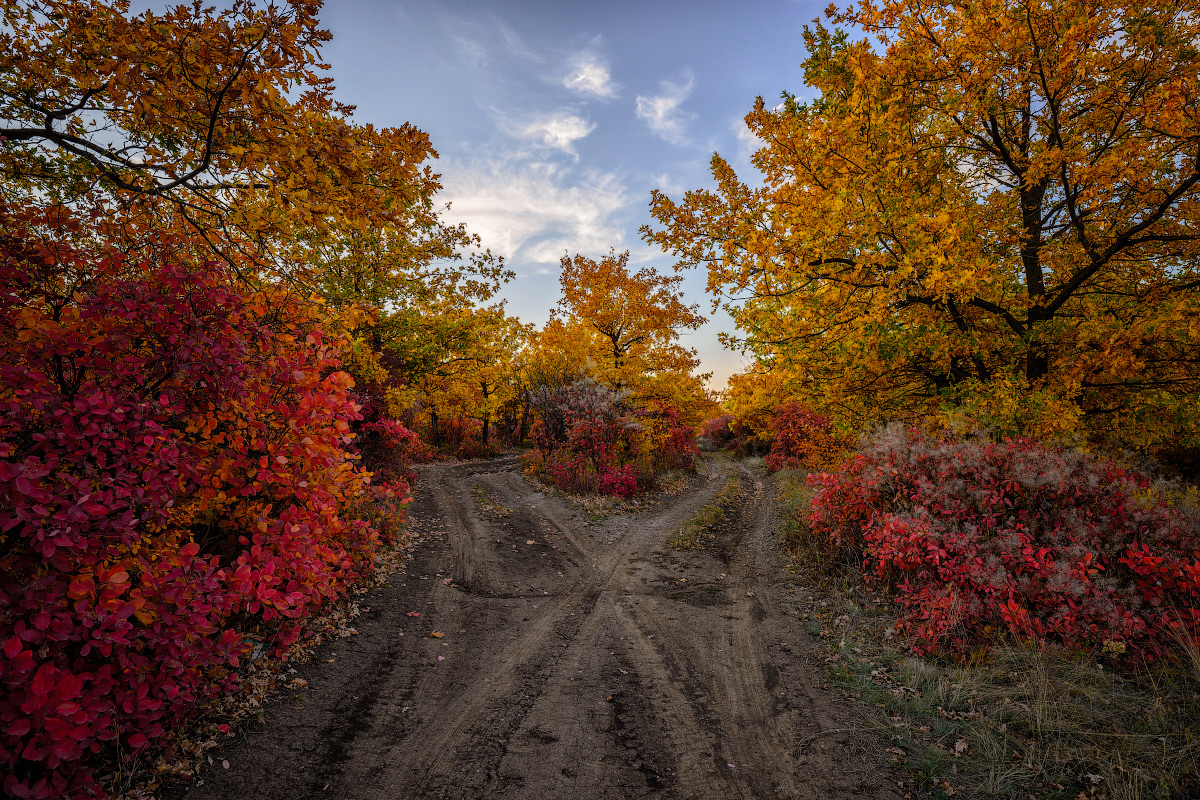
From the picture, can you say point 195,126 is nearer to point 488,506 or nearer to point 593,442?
point 488,506

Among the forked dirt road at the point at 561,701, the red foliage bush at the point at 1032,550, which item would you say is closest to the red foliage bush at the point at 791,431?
the red foliage bush at the point at 1032,550

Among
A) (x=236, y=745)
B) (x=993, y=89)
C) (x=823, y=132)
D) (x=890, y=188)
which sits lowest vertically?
(x=236, y=745)

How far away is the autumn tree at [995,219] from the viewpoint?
6.24 m

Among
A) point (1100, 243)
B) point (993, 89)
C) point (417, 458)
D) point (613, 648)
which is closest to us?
point (613, 648)

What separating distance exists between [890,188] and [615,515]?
924 cm

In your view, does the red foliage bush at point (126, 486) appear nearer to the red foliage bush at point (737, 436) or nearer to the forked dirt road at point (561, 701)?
the forked dirt road at point (561, 701)

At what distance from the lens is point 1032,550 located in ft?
17.5

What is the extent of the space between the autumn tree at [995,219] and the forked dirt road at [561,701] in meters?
4.68

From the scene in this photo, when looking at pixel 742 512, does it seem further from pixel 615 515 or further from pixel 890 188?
pixel 890 188

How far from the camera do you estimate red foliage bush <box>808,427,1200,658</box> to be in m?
4.86

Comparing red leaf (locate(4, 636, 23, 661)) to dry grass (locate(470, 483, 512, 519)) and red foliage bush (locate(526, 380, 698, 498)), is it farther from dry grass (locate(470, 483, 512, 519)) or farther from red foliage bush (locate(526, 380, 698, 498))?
red foliage bush (locate(526, 380, 698, 498))

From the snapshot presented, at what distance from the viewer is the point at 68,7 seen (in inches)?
148

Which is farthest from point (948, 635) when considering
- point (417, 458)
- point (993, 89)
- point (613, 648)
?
point (417, 458)

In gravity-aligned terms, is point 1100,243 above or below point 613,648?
above
